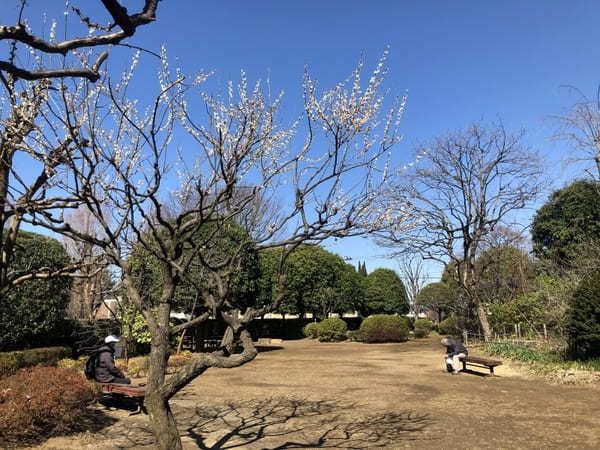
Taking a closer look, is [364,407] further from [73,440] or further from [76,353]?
[76,353]

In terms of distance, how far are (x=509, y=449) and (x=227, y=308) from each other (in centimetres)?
373

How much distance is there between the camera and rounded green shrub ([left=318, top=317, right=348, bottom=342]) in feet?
85.0

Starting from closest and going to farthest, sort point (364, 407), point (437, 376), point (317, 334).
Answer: point (364, 407), point (437, 376), point (317, 334)

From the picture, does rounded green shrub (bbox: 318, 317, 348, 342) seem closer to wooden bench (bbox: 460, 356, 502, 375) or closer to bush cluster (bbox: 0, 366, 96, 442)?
wooden bench (bbox: 460, 356, 502, 375)

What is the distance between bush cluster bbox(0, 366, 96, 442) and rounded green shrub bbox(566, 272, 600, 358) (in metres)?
10.8

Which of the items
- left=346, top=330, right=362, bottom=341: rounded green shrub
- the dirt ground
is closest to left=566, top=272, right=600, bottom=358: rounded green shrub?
the dirt ground

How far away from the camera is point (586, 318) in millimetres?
10469

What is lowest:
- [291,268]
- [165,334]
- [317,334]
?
[317,334]

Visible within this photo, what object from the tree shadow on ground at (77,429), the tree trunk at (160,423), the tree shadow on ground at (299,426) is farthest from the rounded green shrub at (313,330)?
the tree trunk at (160,423)

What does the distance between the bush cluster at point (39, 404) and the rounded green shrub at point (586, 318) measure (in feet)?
35.5

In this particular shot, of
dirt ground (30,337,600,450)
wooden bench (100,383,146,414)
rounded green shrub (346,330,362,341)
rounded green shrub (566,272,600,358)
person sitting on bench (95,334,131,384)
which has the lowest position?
rounded green shrub (346,330,362,341)

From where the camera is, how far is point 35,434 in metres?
5.29

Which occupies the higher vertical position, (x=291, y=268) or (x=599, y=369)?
(x=291, y=268)

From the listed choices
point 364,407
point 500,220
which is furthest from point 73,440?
point 500,220
